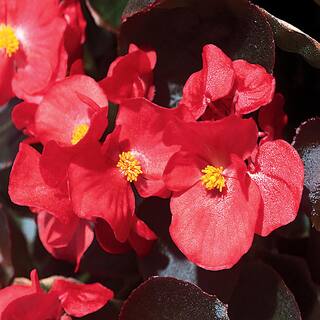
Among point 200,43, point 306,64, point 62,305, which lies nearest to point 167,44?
point 200,43

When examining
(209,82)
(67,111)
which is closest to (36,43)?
(67,111)

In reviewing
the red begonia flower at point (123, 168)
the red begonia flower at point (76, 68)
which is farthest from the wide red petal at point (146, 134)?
the red begonia flower at point (76, 68)

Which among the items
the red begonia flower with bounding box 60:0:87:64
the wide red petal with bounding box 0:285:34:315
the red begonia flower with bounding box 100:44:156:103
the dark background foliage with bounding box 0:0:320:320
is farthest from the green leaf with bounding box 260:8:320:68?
the wide red petal with bounding box 0:285:34:315

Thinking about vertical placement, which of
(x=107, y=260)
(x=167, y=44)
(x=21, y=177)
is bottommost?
(x=107, y=260)

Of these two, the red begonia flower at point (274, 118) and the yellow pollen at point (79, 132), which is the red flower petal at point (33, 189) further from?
the red begonia flower at point (274, 118)

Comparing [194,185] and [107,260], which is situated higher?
[194,185]

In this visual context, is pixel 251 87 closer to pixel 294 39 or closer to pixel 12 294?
pixel 294 39

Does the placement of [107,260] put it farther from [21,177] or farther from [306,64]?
[306,64]

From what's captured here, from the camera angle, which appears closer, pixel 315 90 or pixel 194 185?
pixel 194 185
